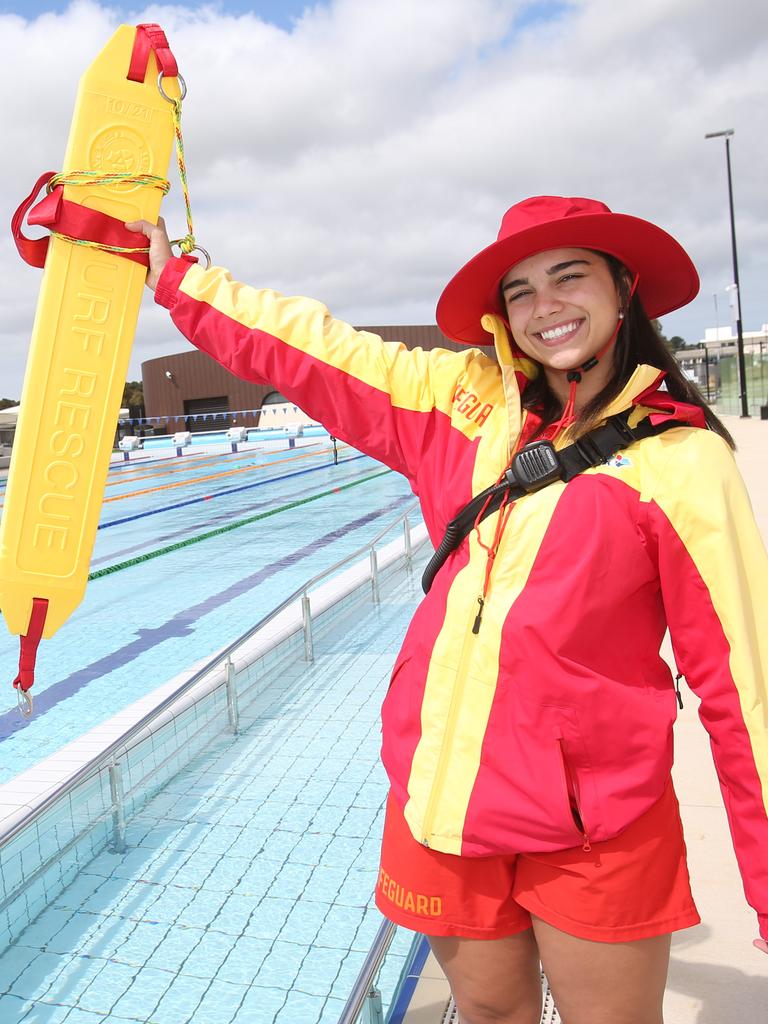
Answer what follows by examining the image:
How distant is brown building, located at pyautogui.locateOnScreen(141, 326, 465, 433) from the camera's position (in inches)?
1849

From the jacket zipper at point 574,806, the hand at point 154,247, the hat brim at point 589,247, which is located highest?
the hand at point 154,247

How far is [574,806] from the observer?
1246mm

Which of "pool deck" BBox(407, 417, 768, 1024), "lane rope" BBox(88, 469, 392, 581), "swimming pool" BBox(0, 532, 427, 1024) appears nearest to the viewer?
"pool deck" BBox(407, 417, 768, 1024)

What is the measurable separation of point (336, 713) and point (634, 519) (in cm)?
339

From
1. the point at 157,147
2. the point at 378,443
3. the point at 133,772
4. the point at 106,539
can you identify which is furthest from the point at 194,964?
the point at 106,539

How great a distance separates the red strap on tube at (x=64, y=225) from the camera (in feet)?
4.91

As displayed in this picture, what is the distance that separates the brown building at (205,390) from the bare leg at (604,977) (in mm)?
44615

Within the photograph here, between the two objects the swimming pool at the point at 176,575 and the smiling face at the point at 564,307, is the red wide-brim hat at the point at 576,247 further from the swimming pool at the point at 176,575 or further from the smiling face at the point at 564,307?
the swimming pool at the point at 176,575

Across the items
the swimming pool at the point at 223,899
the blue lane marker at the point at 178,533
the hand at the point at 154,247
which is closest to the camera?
the hand at the point at 154,247

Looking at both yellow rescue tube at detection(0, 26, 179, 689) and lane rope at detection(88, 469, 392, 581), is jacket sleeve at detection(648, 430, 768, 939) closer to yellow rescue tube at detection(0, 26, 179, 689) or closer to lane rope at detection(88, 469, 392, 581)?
yellow rescue tube at detection(0, 26, 179, 689)

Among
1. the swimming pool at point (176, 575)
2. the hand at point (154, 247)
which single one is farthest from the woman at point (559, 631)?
the swimming pool at point (176, 575)

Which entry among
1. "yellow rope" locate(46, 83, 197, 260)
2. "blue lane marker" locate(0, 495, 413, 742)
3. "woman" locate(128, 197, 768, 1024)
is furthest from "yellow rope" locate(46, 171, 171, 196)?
"blue lane marker" locate(0, 495, 413, 742)

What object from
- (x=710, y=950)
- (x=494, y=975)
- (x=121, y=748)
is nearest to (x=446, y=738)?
(x=494, y=975)

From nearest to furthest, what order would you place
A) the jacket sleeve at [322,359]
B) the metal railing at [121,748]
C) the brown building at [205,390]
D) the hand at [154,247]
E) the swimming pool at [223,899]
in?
the jacket sleeve at [322,359] → the hand at [154,247] → the metal railing at [121,748] → the swimming pool at [223,899] → the brown building at [205,390]
